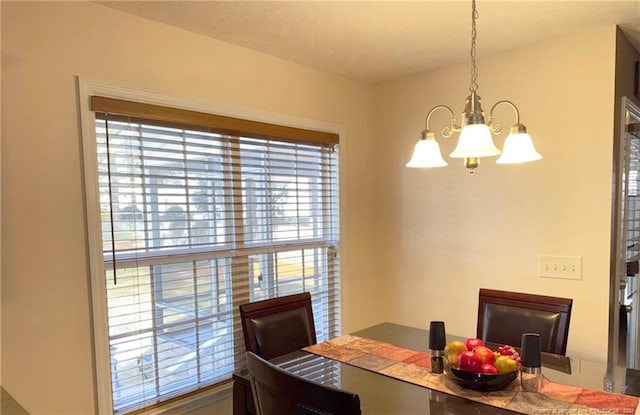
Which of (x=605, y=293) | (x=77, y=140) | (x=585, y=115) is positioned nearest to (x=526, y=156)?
(x=585, y=115)

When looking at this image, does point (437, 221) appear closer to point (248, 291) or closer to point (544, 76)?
point (544, 76)

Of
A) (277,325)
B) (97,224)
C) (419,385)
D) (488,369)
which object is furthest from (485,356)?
(97,224)

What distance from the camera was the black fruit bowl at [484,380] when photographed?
139 cm

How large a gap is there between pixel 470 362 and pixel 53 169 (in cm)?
181

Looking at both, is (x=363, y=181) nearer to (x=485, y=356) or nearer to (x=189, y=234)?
(x=189, y=234)

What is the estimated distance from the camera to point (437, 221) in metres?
2.87

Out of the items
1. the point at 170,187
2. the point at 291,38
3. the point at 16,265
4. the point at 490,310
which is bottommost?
the point at 490,310

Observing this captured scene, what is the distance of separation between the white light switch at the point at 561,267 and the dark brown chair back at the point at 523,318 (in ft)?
1.48

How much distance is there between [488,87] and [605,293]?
136 cm

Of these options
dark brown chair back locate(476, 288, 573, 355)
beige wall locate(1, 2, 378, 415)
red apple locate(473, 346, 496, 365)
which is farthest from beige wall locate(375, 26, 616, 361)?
beige wall locate(1, 2, 378, 415)

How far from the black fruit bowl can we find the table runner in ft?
→ 0.06

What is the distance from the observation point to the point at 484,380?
4.56 feet

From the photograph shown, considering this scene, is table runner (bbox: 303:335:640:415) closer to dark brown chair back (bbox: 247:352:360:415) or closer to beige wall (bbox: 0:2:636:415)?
dark brown chair back (bbox: 247:352:360:415)

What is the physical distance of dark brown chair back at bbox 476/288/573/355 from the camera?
1896 mm
